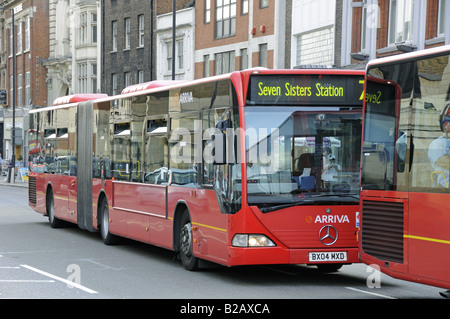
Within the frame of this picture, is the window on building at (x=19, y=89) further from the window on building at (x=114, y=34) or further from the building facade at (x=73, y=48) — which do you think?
the window on building at (x=114, y=34)

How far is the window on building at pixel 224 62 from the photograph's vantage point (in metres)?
44.7

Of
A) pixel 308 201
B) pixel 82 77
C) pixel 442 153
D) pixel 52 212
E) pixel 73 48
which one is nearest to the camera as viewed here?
pixel 442 153

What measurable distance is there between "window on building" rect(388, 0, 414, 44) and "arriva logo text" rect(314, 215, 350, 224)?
683 inches

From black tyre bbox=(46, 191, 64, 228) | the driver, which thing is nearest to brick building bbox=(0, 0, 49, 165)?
black tyre bbox=(46, 191, 64, 228)

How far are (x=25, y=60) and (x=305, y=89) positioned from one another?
64007 millimetres

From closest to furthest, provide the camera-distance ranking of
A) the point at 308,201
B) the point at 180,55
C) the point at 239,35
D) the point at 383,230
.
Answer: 1. the point at 383,230
2. the point at 308,201
3. the point at 239,35
4. the point at 180,55

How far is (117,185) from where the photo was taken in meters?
17.3

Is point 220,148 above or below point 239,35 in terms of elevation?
below

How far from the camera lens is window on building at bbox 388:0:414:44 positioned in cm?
2852

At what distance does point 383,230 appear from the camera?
10.2 m

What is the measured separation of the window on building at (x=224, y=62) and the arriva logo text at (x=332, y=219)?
108 ft

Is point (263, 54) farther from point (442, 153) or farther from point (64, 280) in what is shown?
point (442, 153)

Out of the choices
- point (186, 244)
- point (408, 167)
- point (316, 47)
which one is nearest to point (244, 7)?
point (316, 47)

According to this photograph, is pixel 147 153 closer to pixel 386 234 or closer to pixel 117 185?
pixel 117 185
